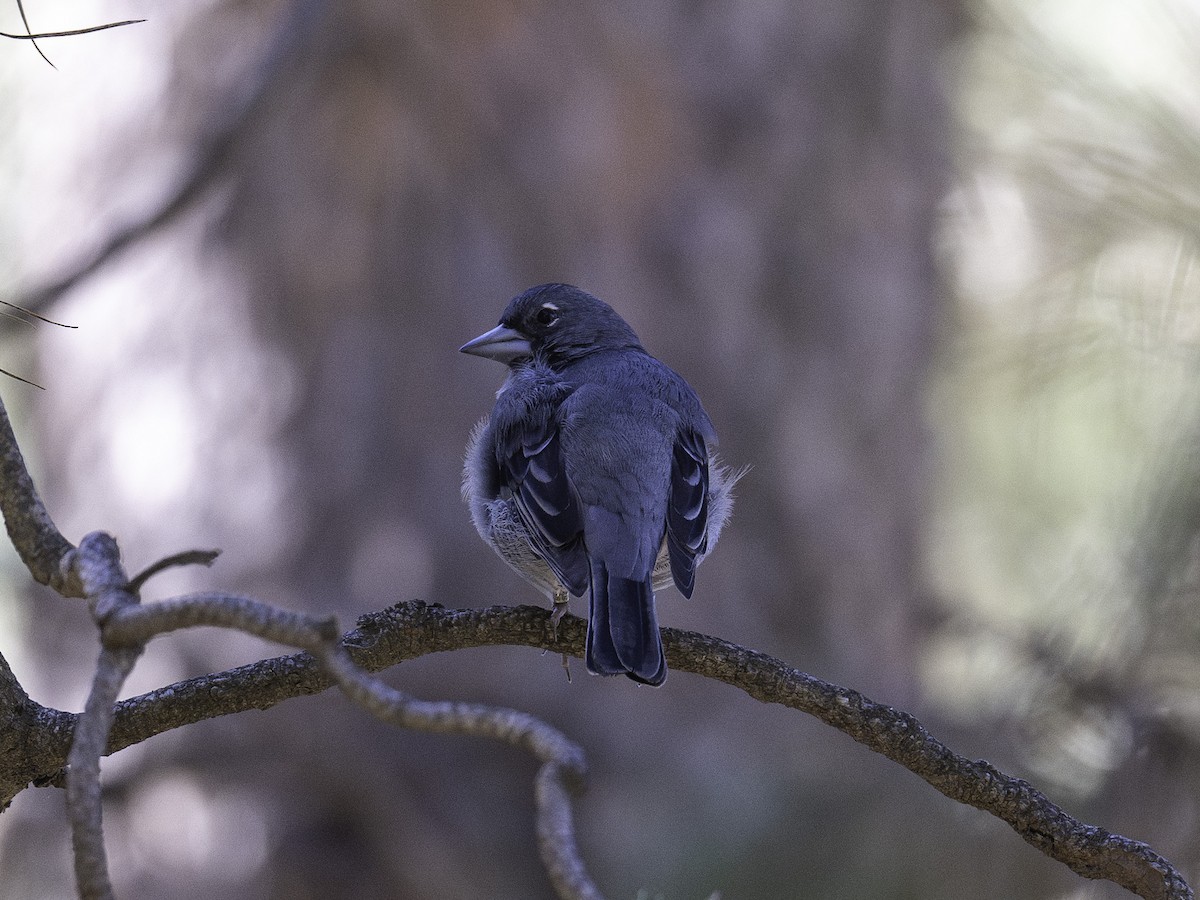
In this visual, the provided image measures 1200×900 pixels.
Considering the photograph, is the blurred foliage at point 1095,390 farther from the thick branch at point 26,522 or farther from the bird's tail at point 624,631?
the thick branch at point 26,522

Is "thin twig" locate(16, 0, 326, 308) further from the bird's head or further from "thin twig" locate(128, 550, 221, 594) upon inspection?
"thin twig" locate(128, 550, 221, 594)

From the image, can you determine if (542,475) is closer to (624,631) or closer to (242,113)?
(624,631)

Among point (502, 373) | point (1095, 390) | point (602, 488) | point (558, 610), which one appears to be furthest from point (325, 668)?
point (502, 373)

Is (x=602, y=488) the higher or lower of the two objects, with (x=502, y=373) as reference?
lower

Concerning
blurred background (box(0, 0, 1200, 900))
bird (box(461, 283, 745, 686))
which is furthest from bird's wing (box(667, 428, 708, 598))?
blurred background (box(0, 0, 1200, 900))

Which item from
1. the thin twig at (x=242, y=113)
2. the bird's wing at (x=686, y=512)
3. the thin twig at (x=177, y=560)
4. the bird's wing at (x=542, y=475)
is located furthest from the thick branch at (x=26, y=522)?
the thin twig at (x=242, y=113)

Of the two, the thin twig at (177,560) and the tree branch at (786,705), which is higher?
the tree branch at (786,705)

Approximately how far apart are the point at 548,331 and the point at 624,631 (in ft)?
4.97

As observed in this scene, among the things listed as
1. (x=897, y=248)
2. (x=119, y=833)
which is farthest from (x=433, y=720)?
(x=897, y=248)

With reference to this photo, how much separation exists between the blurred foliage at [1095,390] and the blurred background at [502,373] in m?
0.03

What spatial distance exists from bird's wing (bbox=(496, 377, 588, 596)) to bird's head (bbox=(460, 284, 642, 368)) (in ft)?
0.80

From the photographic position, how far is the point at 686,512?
9.45 feet

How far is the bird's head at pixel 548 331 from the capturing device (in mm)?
3680

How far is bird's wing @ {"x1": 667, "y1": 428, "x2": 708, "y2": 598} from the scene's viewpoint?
277 cm
